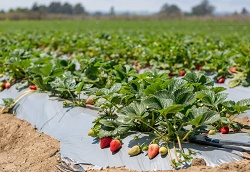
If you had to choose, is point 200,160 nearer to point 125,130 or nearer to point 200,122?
point 200,122

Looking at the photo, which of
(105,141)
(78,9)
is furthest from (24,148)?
(78,9)

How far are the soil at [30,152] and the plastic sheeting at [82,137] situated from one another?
8cm

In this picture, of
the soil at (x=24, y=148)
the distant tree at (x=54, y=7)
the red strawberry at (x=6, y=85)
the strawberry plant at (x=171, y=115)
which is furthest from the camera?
the distant tree at (x=54, y=7)

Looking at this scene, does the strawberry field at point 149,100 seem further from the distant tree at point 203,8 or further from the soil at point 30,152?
the distant tree at point 203,8

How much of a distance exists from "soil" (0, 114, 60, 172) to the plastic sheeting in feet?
0.31

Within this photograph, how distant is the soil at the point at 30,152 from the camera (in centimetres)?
259

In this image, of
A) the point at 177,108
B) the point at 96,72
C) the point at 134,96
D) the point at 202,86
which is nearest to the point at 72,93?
the point at 96,72

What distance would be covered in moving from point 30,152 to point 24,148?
0.20 m

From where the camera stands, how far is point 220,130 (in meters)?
3.19

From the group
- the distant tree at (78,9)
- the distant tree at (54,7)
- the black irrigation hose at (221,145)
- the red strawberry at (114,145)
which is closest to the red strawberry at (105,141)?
the red strawberry at (114,145)

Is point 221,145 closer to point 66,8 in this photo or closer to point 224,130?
point 224,130

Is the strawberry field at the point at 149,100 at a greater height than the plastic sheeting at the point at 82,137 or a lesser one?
greater

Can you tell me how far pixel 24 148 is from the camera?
144 inches

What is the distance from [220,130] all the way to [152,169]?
80cm
